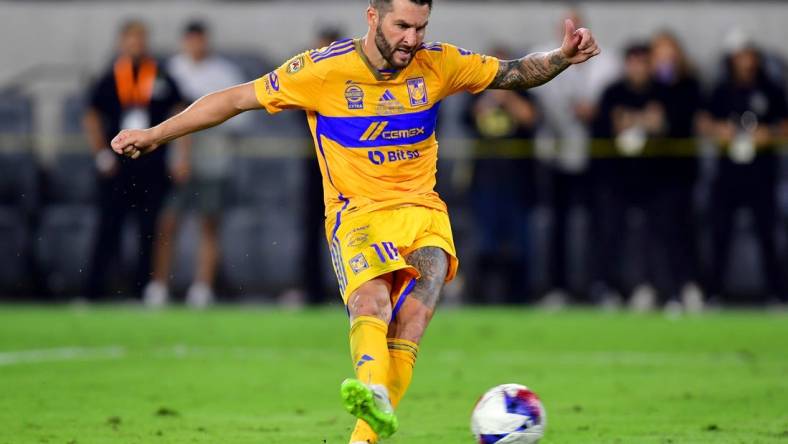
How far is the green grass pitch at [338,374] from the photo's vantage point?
337 inches

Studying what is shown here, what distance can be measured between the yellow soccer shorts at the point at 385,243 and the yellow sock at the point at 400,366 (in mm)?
239

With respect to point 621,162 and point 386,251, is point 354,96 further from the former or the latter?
point 621,162

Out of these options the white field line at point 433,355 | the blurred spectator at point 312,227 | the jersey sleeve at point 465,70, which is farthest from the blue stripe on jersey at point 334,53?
the blurred spectator at point 312,227

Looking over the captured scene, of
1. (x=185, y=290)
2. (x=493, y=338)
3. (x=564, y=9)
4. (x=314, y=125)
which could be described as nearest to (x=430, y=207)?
(x=314, y=125)

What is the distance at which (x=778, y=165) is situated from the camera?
1809cm

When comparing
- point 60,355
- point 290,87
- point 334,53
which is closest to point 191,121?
point 290,87

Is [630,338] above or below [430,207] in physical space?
below

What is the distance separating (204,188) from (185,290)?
1.48m

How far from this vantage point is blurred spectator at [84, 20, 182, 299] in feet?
55.8

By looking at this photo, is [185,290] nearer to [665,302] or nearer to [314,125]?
[665,302]

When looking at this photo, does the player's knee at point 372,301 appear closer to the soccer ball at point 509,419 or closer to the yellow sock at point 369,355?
the yellow sock at point 369,355

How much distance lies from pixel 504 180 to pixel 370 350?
10884 mm

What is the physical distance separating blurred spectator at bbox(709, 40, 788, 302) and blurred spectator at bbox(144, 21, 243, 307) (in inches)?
216

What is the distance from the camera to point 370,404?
6715 millimetres
